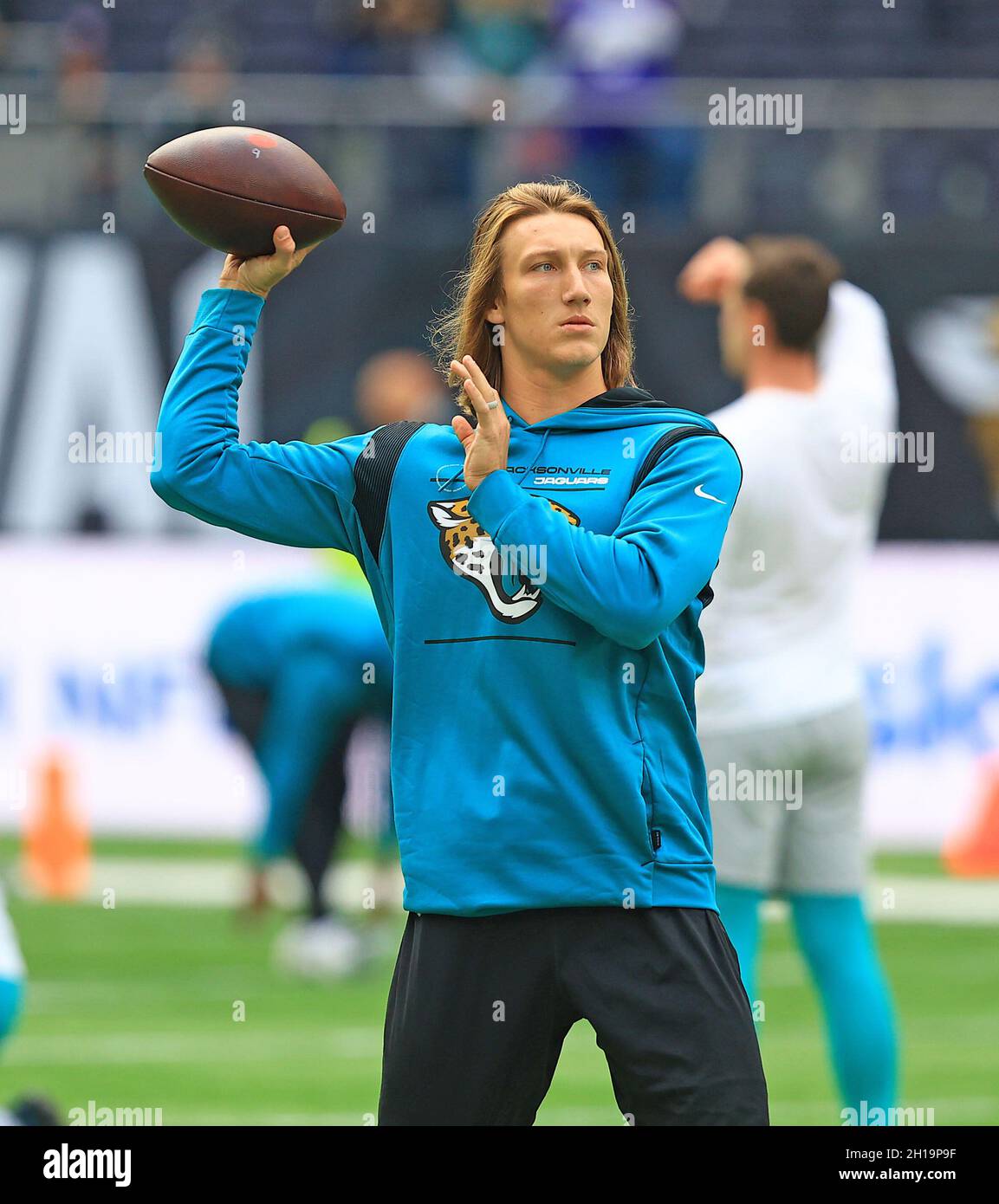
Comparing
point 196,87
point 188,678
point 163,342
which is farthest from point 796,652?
point 196,87

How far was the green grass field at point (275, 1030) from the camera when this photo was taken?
6.39 m

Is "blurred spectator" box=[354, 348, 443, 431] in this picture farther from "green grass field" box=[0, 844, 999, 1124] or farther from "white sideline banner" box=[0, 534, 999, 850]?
"green grass field" box=[0, 844, 999, 1124]

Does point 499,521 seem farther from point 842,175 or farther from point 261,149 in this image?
point 842,175

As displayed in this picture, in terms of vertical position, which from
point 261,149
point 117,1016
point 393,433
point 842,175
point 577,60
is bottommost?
point 117,1016

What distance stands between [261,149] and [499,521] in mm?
975

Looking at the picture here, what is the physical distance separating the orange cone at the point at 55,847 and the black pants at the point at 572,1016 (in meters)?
7.96

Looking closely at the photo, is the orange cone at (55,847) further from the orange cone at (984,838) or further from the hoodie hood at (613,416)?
the hoodie hood at (613,416)

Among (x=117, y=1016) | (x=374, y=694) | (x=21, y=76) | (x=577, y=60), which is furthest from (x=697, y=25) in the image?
(x=117, y=1016)

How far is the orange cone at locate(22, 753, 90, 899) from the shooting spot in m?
11.4

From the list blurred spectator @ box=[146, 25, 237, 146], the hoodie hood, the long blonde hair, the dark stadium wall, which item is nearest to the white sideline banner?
the dark stadium wall

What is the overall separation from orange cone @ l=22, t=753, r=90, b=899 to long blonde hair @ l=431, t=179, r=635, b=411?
7801mm

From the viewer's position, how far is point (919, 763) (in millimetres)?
12141

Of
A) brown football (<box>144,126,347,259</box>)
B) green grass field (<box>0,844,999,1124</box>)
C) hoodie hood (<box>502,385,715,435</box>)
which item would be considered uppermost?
brown football (<box>144,126,347,259</box>)

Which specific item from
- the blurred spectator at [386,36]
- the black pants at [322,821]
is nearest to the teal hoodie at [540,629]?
the black pants at [322,821]
